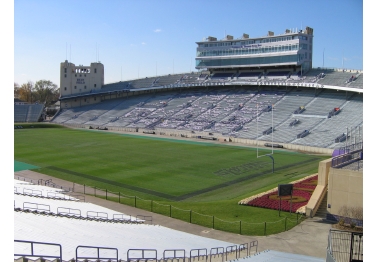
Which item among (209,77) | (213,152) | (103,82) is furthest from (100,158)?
(103,82)

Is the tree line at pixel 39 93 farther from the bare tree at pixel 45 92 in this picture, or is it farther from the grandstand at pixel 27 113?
the grandstand at pixel 27 113

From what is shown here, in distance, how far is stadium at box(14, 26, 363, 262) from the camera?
1719cm

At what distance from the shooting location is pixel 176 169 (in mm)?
42438

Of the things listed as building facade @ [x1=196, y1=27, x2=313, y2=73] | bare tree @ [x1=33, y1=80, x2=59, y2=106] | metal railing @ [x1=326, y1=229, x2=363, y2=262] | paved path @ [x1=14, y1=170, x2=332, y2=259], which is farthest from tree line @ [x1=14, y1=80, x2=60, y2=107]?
metal railing @ [x1=326, y1=229, x2=363, y2=262]

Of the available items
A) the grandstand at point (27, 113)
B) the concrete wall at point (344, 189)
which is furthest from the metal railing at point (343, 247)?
the grandstand at point (27, 113)

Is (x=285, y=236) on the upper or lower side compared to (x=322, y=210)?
lower

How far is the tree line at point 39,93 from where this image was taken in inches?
5295

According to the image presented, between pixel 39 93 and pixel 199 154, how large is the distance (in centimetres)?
9995

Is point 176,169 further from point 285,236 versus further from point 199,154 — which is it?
point 285,236

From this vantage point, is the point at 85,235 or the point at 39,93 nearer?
the point at 85,235

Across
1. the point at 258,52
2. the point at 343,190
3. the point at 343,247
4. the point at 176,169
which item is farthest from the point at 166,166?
the point at 258,52

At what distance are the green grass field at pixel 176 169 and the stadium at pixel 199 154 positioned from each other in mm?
178

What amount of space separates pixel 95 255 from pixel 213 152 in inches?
1666

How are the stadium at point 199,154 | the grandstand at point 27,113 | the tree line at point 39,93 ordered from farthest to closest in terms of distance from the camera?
the tree line at point 39,93 → the grandstand at point 27,113 → the stadium at point 199,154
